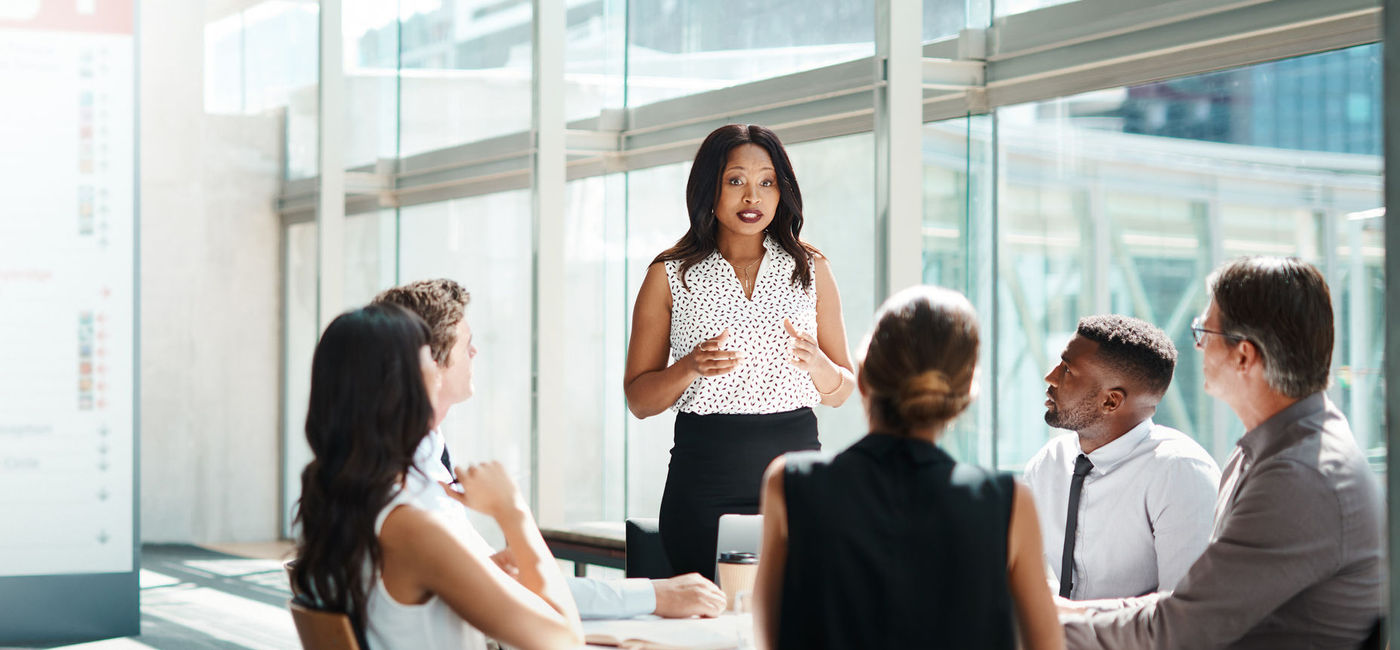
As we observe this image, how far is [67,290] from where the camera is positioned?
16.5 feet

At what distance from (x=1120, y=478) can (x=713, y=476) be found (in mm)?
882

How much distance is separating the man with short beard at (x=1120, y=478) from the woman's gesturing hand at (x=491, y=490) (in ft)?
3.58

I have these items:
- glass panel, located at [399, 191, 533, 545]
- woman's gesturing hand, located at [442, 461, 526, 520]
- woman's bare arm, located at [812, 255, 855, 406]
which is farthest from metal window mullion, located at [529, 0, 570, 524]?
woman's gesturing hand, located at [442, 461, 526, 520]

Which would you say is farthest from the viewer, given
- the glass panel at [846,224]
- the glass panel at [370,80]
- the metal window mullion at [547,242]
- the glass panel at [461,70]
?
the glass panel at [370,80]

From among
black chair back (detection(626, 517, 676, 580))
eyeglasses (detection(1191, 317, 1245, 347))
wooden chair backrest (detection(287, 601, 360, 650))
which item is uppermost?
eyeglasses (detection(1191, 317, 1245, 347))

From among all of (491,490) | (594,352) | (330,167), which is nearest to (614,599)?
(491,490)

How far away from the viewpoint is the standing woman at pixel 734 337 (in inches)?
117

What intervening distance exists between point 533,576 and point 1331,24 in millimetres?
2521

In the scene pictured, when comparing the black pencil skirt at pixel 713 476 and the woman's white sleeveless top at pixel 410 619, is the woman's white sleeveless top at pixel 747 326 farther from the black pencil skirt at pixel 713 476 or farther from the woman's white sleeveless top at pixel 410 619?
the woman's white sleeveless top at pixel 410 619

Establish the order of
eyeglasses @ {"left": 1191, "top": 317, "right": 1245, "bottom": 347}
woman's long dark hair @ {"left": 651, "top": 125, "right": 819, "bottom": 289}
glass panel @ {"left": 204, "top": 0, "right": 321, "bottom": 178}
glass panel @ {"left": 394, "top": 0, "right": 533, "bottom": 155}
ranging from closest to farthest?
eyeglasses @ {"left": 1191, "top": 317, "right": 1245, "bottom": 347} < woman's long dark hair @ {"left": 651, "top": 125, "right": 819, "bottom": 289} < glass panel @ {"left": 394, "top": 0, "right": 533, "bottom": 155} < glass panel @ {"left": 204, "top": 0, "right": 321, "bottom": 178}

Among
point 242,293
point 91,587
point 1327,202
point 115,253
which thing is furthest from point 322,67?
point 1327,202

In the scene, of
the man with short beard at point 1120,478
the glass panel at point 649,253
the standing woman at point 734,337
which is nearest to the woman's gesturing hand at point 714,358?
the standing woman at point 734,337

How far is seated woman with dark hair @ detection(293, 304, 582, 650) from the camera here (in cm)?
189

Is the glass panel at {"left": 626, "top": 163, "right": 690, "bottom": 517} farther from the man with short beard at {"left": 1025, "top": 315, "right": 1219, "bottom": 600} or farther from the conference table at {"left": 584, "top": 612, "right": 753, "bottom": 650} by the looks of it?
the conference table at {"left": 584, "top": 612, "right": 753, "bottom": 650}
